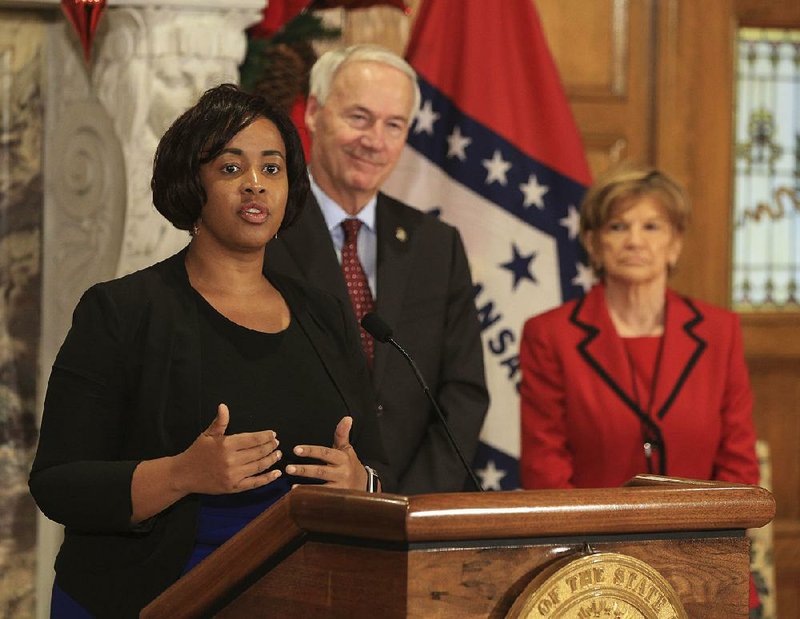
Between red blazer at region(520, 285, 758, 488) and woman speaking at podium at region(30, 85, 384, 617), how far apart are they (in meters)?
1.26

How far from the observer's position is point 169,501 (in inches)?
71.6

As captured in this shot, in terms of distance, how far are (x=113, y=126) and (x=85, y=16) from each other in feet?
0.93

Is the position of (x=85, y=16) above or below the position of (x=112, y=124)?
above

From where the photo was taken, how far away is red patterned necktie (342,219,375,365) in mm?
2955

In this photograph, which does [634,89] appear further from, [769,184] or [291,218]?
[291,218]

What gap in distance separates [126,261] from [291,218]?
118 cm

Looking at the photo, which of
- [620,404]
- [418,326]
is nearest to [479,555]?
[418,326]

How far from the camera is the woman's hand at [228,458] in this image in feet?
5.53

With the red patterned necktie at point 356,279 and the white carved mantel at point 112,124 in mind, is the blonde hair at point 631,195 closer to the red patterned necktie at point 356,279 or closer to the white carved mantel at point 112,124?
the red patterned necktie at point 356,279

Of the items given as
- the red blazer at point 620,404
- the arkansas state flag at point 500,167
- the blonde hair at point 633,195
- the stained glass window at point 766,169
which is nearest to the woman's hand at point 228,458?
the red blazer at point 620,404

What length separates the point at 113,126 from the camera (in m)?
3.28

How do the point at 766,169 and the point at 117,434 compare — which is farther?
the point at 766,169

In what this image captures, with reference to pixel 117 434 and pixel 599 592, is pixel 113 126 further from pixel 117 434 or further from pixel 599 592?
pixel 599 592

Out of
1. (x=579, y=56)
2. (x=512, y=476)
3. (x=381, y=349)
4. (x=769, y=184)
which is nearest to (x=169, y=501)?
(x=381, y=349)
